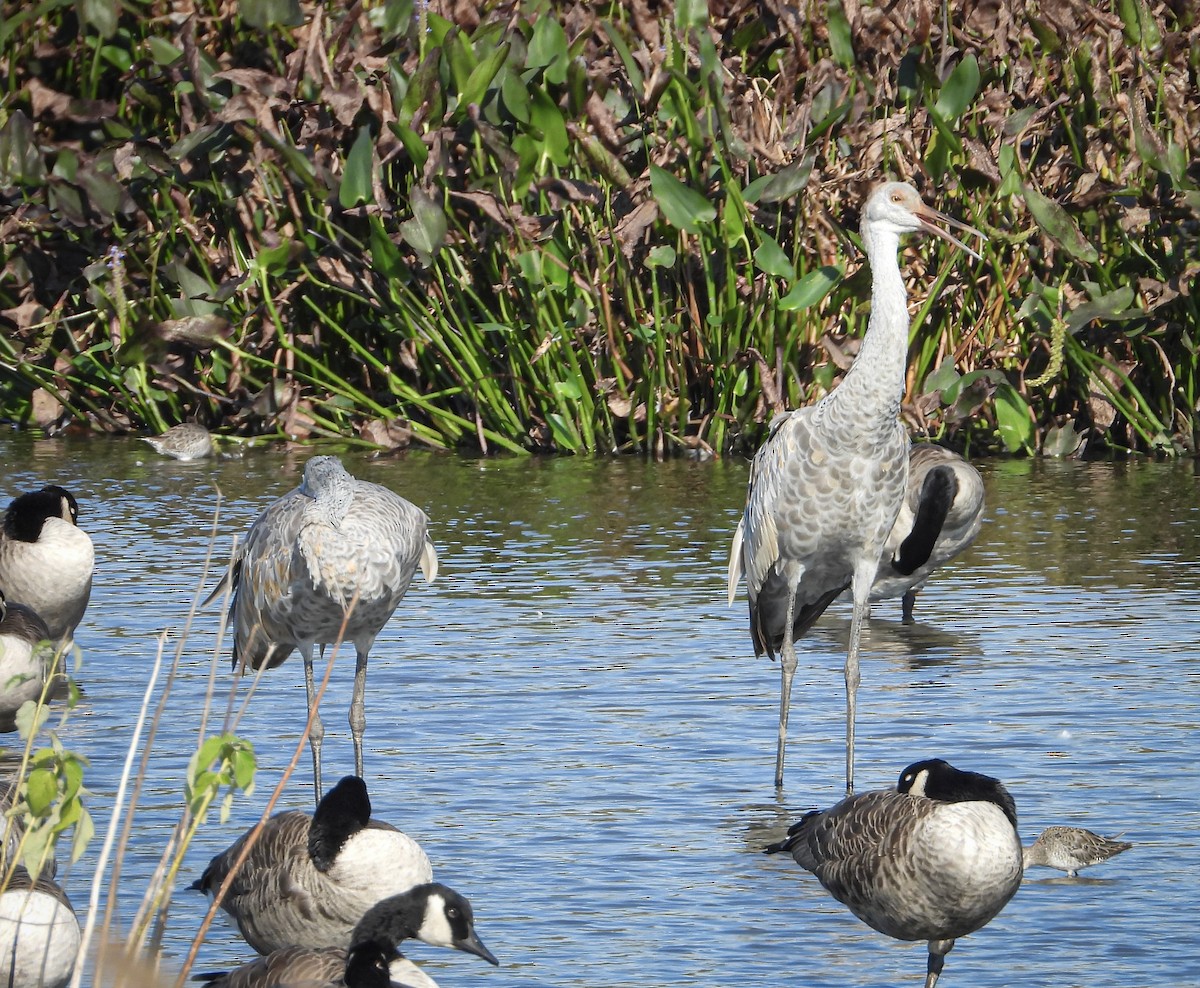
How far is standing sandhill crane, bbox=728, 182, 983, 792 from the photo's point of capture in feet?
24.4

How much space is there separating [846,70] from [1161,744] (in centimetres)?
721

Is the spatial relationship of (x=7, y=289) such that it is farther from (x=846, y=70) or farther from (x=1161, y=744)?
(x=1161, y=744)

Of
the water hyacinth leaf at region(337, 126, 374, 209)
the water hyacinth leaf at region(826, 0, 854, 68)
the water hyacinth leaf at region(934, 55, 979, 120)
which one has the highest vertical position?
the water hyacinth leaf at region(826, 0, 854, 68)

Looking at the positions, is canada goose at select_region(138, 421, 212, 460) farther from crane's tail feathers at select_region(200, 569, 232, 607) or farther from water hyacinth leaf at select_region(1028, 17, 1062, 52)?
crane's tail feathers at select_region(200, 569, 232, 607)

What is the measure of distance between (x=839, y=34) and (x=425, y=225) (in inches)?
114

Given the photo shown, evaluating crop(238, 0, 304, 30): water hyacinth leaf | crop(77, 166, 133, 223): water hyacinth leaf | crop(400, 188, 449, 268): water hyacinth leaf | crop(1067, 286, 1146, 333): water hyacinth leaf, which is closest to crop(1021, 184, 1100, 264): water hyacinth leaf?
crop(1067, 286, 1146, 333): water hyacinth leaf

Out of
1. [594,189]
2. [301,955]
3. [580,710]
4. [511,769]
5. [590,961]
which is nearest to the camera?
[301,955]

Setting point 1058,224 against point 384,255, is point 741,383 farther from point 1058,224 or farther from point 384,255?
point 384,255

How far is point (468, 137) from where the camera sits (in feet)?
46.1

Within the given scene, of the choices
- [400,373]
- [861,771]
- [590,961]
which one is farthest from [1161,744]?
[400,373]

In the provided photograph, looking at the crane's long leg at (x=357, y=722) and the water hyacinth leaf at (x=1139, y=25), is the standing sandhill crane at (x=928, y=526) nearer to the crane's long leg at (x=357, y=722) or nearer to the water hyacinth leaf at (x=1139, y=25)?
the crane's long leg at (x=357, y=722)

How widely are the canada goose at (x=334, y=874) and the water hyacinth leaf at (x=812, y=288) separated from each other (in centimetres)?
799

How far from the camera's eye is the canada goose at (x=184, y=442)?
14.8 m

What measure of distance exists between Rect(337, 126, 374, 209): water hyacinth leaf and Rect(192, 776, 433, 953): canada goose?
860 cm
